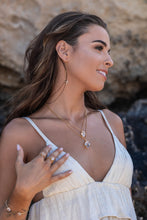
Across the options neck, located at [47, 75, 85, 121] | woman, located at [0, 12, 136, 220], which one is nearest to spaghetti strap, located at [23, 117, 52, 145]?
woman, located at [0, 12, 136, 220]

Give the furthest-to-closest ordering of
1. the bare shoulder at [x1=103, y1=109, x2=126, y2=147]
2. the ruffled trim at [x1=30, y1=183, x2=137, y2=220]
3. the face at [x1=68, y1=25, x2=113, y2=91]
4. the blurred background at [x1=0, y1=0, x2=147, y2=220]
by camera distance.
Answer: the blurred background at [x1=0, y1=0, x2=147, y2=220] < the bare shoulder at [x1=103, y1=109, x2=126, y2=147] < the face at [x1=68, y1=25, x2=113, y2=91] < the ruffled trim at [x1=30, y1=183, x2=137, y2=220]

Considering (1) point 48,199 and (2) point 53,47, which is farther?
(2) point 53,47

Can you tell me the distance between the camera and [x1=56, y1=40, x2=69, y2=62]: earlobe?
2660 mm

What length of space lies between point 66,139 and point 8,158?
422 millimetres

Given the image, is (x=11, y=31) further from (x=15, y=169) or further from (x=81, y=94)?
(x=15, y=169)

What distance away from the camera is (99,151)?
255cm

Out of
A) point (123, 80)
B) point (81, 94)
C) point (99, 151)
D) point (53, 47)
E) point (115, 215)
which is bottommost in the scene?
point (123, 80)

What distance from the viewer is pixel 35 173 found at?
2.12 metres

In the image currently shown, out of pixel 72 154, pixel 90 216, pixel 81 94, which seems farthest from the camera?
pixel 81 94

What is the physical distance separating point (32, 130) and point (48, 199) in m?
0.46

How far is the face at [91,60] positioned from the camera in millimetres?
2541

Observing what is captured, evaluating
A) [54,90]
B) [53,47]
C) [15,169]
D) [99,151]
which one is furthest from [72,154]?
[53,47]

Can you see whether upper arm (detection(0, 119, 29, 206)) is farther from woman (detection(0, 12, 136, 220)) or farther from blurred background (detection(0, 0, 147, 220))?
blurred background (detection(0, 0, 147, 220))

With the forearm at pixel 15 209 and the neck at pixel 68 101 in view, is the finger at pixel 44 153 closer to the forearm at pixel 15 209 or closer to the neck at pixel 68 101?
the forearm at pixel 15 209
